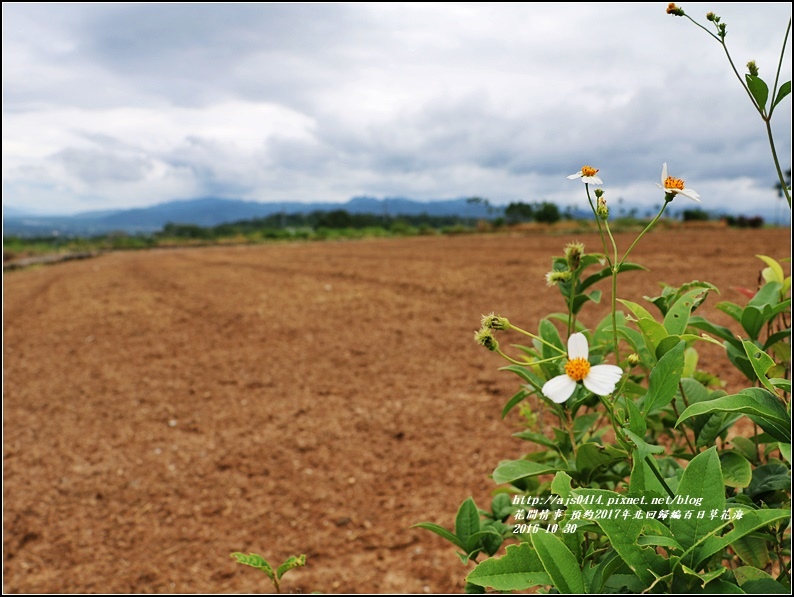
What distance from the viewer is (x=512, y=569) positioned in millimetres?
661

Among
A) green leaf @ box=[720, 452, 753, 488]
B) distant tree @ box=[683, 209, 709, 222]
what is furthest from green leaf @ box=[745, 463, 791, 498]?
distant tree @ box=[683, 209, 709, 222]

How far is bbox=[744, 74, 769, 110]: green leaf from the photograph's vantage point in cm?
61

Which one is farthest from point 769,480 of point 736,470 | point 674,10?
point 674,10

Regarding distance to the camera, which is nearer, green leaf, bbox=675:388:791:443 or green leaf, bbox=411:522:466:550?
green leaf, bbox=675:388:791:443

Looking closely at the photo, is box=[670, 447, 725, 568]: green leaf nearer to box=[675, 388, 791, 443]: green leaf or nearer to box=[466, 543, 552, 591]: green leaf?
box=[675, 388, 791, 443]: green leaf

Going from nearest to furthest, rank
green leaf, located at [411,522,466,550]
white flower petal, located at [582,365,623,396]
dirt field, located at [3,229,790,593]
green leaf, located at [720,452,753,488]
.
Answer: white flower petal, located at [582,365,623,396] < green leaf, located at [720,452,753,488] < green leaf, located at [411,522,466,550] < dirt field, located at [3,229,790,593]

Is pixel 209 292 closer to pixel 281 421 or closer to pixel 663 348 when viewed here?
pixel 281 421

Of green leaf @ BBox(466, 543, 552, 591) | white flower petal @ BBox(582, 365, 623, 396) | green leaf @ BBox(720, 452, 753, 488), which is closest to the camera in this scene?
white flower petal @ BBox(582, 365, 623, 396)

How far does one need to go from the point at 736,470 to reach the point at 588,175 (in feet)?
1.66

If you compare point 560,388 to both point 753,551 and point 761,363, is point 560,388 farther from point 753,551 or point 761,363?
point 753,551

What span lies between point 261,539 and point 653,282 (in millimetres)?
6128

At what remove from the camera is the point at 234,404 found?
382 centimetres

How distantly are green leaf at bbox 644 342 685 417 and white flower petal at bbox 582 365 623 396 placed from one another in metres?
0.15

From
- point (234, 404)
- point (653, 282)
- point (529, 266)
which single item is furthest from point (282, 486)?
point (529, 266)
